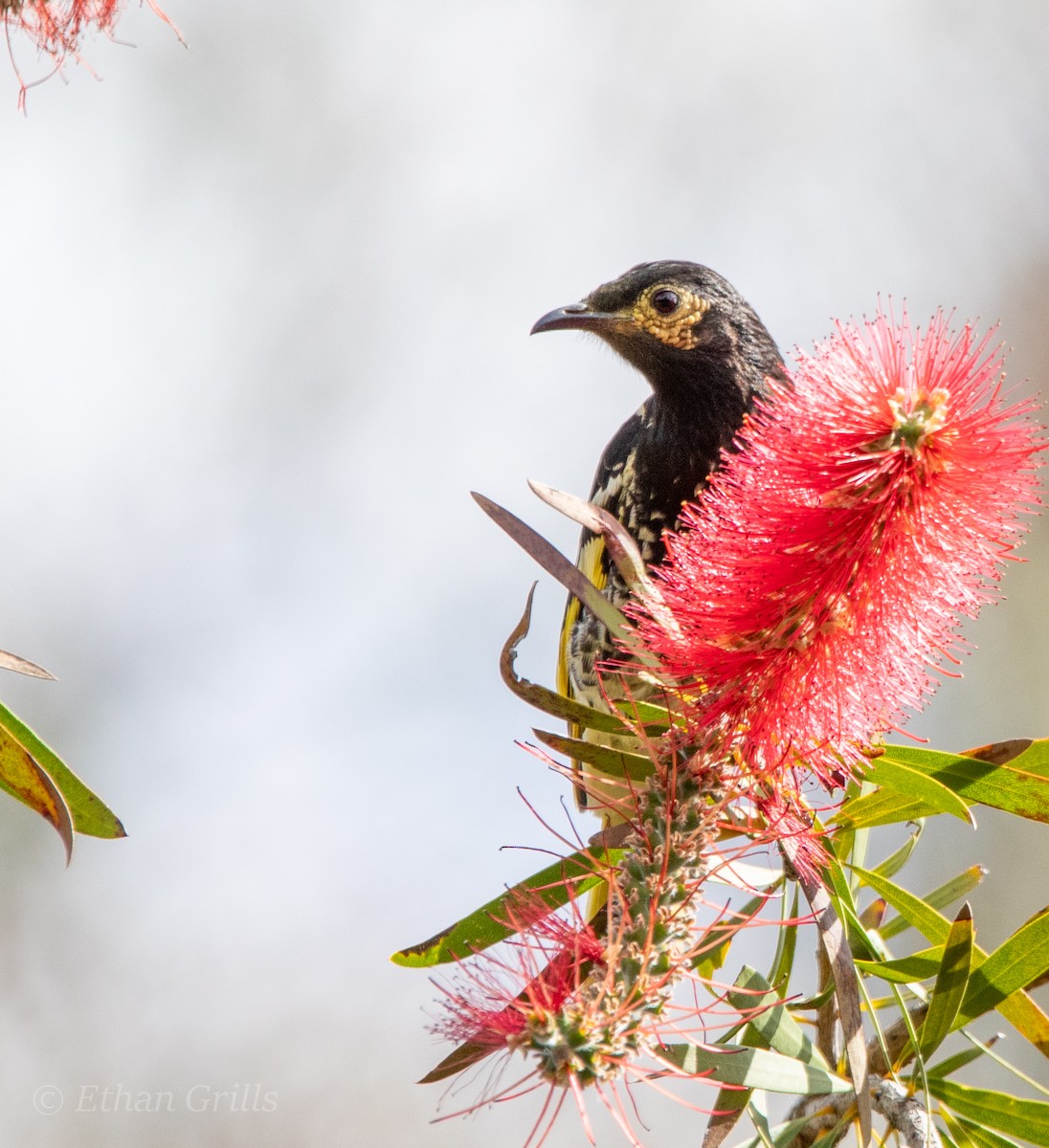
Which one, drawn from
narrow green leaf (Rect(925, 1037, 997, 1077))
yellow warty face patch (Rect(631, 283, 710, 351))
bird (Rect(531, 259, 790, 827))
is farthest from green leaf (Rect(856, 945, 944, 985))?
yellow warty face patch (Rect(631, 283, 710, 351))

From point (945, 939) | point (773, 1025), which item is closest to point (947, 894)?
point (945, 939)

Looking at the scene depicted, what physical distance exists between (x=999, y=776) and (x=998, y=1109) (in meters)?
0.44

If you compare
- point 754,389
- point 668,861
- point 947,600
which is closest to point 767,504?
point 947,600

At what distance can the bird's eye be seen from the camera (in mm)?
2986

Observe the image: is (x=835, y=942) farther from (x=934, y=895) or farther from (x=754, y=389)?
(x=754, y=389)

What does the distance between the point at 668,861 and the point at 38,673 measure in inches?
29.2

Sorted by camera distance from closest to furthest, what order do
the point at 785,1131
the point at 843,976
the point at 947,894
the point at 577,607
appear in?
the point at 843,976 → the point at 785,1131 → the point at 947,894 → the point at 577,607

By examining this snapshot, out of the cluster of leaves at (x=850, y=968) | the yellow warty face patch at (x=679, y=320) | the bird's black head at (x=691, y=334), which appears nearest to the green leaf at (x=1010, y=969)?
the cluster of leaves at (x=850, y=968)

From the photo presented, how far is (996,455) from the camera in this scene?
47.6 inches

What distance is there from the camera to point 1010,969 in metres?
1.54

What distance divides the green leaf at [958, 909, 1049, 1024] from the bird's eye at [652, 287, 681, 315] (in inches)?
71.2

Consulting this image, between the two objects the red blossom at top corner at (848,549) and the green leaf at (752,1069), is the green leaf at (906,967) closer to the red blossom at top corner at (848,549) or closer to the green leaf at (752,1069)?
the green leaf at (752,1069)

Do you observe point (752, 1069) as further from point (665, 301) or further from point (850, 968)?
point (665, 301)

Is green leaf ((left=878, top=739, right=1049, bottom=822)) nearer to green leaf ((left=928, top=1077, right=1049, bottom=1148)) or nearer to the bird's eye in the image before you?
green leaf ((left=928, top=1077, right=1049, bottom=1148))
